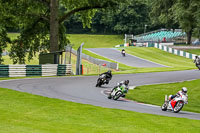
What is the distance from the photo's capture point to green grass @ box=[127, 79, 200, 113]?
1995 cm

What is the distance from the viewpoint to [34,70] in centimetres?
3256

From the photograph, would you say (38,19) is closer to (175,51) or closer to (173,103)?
(173,103)

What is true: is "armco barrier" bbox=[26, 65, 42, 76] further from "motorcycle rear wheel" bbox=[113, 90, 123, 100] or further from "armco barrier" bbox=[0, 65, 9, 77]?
"motorcycle rear wheel" bbox=[113, 90, 123, 100]

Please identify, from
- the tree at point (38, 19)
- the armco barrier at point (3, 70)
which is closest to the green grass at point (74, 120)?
the armco barrier at point (3, 70)

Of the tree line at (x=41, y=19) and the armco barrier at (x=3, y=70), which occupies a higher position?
the tree line at (x=41, y=19)

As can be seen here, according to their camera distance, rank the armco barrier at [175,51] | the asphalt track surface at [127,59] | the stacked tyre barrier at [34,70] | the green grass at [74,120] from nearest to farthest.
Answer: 1. the green grass at [74,120]
2. the stacked tyre barrier at [34,70]
3. the asphalt track surface at [127,59]
4. the armco barrier at [175,51]

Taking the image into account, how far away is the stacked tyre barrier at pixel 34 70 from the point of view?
3125cm

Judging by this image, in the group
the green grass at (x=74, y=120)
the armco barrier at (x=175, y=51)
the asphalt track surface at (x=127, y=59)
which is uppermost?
the green grass at (x=74, y=120)

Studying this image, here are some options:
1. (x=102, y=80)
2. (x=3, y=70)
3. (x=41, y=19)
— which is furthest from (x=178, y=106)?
→ (x=41, y=19)

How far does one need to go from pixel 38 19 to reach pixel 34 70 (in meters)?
9.36

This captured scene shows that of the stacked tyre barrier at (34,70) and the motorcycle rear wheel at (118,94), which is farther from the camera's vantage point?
the stacked tyre barrier at (34,70)

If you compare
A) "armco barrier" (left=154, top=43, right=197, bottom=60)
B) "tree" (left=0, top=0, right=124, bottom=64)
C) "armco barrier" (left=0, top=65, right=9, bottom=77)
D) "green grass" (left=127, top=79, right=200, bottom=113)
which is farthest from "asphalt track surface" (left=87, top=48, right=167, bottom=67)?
"green grass" (left=127, top=79, right=200, bottom=113)

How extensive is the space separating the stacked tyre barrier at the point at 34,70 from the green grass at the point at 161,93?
10118 millimetres

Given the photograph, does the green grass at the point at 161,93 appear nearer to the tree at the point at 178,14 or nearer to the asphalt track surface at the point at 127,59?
the asphalt track surface at the point at 127,59
